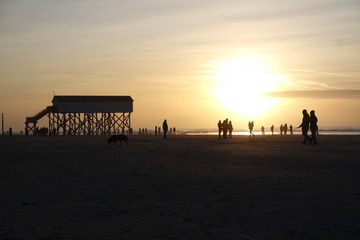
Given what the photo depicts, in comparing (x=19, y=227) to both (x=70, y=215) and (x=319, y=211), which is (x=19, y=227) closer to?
(x=70, y=215)

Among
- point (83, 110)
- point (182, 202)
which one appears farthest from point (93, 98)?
point (182, 202)

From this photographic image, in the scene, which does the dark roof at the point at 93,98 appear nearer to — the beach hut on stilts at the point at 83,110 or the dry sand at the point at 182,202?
the beach hut on stilts at the point at 83,110

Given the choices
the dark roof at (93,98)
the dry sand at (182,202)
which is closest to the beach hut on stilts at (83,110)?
the dark roof at (93,98)

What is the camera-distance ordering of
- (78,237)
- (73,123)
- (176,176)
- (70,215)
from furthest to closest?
1. (73,123)
2. (176,176)
3. (70,215)
4. (78,237)

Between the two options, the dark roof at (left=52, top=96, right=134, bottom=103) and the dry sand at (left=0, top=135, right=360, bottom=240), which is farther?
the dark roof at (left=52, top=96, right=134, bottom=103)

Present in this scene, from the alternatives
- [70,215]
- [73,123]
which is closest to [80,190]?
[70,215]

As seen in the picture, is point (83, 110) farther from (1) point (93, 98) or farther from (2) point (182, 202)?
(2) point (182, 202)

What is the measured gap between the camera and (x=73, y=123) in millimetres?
77812

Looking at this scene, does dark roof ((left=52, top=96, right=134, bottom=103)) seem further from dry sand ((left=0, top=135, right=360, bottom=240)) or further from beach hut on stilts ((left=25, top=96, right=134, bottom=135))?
dry sand ((left=0, top=135, right=360, bottom=240))

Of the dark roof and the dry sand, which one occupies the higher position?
the dark roof

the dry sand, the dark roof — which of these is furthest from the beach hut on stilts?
the dry sand

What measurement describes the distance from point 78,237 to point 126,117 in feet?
238

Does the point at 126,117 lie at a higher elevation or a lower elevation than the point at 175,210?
higher

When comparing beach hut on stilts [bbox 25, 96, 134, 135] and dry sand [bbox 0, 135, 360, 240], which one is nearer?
dry sand [bbox 0, 135, 360, 240]
